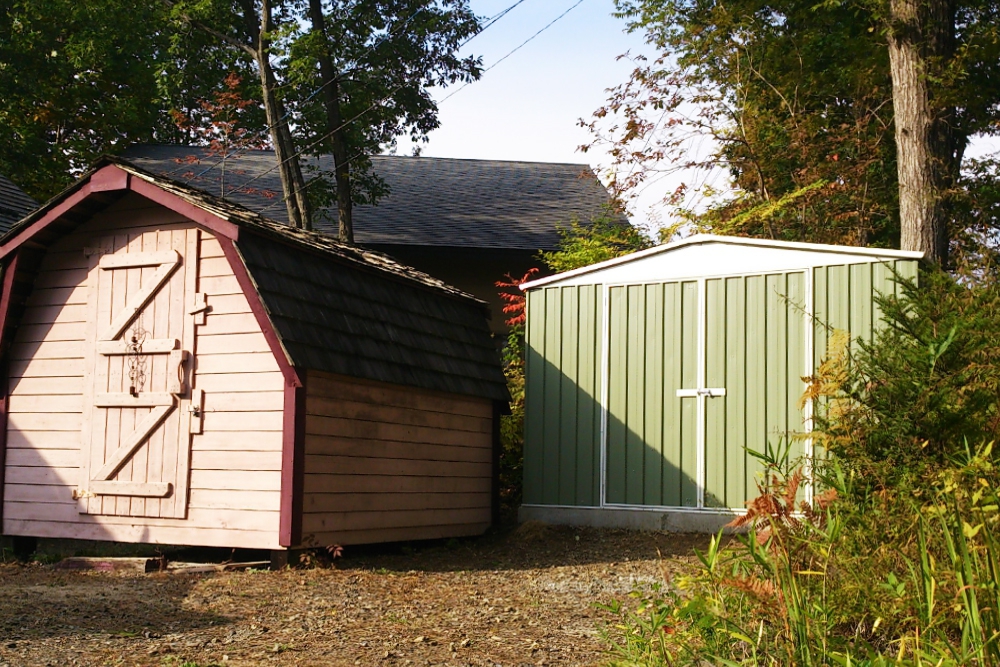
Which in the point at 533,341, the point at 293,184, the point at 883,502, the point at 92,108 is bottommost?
the point at 883,502

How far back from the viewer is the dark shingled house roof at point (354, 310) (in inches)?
362

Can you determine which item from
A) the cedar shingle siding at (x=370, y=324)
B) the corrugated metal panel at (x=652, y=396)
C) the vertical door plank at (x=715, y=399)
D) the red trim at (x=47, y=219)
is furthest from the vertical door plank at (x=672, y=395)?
the red trim at (x=47, y=219)

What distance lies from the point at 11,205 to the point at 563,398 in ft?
31.8

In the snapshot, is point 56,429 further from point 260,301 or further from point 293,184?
point 293,184

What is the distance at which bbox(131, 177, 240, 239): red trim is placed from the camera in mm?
9070

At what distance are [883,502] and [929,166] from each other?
8.98 m

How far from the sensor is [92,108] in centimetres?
2841

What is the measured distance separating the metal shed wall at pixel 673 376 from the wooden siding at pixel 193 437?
3.97 m

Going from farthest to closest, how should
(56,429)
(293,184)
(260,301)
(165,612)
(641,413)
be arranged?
(293,184) → (641,413) → (56,429) → (260,301) → (165,612)

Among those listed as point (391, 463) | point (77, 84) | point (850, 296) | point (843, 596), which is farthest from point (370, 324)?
point (77, 84)

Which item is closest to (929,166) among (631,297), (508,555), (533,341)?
(631,297)

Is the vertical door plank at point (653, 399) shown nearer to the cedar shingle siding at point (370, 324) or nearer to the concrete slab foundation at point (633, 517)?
the concrete slab foundation at point (633, 517)

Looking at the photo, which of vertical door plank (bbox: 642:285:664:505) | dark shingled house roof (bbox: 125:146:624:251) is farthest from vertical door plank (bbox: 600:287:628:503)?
dark shingled house roof (bbox: 125:146:624:251)

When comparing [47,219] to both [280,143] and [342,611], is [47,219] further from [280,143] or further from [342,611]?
[280,143]
